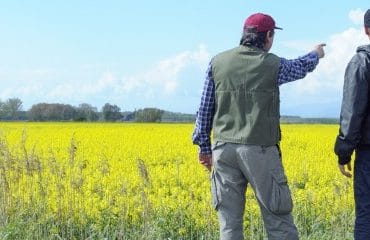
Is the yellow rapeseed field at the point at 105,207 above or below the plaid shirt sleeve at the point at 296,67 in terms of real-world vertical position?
below

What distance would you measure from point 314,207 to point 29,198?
3.16 metres

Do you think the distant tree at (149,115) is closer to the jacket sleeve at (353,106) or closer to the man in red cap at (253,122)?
the man in red cap at (253,122)

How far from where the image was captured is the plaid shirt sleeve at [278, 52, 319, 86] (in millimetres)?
3492

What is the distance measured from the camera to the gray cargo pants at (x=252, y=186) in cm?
346

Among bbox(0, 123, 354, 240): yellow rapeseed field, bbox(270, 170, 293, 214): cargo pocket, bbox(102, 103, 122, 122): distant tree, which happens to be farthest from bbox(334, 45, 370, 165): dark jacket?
bbox(102, 103, 122, 122): distant tree

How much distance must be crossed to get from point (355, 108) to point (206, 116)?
0.89 m

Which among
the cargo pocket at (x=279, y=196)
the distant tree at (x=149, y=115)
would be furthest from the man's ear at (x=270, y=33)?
Result: the distant tree at (x=149, y=115)

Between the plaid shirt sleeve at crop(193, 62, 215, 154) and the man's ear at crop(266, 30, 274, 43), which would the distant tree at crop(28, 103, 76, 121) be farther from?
the man's ear at crop(266, 30, 274, 43)

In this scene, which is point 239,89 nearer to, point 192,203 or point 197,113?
point 197,113

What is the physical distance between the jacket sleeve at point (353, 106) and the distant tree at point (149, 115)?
178ft

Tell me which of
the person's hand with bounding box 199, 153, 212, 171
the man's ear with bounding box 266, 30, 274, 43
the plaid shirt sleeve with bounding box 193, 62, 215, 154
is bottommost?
the person's hand with bounding box 199, 153, 212, 171

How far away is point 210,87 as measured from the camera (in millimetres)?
3662

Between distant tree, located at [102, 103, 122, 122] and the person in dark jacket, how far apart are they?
59.6 metres

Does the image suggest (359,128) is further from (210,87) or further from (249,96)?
(210,87)
